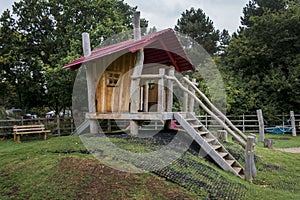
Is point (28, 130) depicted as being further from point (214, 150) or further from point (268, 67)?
point (268, 67)

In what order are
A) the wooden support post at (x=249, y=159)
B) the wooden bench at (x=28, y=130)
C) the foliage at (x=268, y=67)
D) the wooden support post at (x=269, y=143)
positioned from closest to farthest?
1. the wooden support post at (x=249, y=159)
2. the wooden support post at (x=269, y=143)
3. the wooden bench at (x=28, y=130)
4. the foliage at (x=268, y=67)

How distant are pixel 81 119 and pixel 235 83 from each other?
36.1 ft

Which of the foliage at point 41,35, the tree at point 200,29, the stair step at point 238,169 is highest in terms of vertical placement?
the tree at point 200,29

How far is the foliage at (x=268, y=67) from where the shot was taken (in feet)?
59.5

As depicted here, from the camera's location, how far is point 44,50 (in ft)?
56.6

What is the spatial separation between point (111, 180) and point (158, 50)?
194 inches

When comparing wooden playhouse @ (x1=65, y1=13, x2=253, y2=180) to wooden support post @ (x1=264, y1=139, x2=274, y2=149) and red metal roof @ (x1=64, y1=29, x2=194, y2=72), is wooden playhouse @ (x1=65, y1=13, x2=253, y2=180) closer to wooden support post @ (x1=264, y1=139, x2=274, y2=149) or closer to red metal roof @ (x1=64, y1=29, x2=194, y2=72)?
red metal roof @ (x1=64, y1=29, x2=194, y2=72)

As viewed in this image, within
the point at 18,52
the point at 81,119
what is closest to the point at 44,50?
the point at 18,52

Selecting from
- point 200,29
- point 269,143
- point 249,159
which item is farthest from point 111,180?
point 200,29

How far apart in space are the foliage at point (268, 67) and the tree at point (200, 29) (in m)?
6.11

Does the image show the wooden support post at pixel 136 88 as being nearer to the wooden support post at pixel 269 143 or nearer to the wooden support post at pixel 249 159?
the wooden support post at pixel 249 159

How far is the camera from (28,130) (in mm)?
13148

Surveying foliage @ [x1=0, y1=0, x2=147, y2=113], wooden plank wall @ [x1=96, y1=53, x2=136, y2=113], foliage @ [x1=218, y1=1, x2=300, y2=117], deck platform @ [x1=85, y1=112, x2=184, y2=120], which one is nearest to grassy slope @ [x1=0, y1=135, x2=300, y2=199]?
deck platform @ [x1=85, y1=112, x2=184, y2=120]

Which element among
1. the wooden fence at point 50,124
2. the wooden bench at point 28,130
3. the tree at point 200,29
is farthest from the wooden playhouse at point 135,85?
the tree at point 200,29
